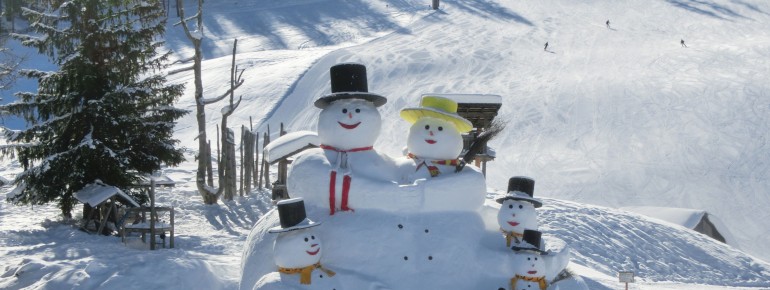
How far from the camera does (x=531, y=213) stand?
28.5 ft

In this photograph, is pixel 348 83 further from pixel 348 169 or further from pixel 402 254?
pixel 402 254

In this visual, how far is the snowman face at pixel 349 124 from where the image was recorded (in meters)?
8.32

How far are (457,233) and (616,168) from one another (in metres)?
19.7

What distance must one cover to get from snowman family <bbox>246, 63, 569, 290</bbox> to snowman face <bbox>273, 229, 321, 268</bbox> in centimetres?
1

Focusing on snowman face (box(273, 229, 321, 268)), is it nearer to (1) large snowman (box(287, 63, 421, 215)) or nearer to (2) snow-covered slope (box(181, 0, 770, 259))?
(1) large snowman (box(287, 63, 421, 215))

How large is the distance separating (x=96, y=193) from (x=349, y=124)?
28.0 feet

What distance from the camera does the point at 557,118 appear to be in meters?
31.0

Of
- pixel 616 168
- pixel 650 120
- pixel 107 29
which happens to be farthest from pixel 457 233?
pixel 650 120

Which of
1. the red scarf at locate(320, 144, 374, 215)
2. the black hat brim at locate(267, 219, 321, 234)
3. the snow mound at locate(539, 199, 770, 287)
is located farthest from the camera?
the snow mound at locate(539, 199, 770, 287)

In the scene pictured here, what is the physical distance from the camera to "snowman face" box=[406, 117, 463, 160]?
27.6 feet

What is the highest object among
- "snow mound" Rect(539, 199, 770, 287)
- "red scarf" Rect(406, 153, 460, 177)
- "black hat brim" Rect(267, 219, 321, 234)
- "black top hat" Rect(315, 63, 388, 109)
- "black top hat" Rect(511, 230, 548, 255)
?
"black top hat" Rect(315, 63, 388, 109)

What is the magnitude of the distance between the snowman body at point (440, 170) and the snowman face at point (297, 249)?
1.17 m

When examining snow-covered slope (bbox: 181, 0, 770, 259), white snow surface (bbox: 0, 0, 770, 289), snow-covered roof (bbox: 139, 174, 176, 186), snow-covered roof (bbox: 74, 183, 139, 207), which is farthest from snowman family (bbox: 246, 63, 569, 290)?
snow-covered slope (bbox: 181, 0, 770, 259)

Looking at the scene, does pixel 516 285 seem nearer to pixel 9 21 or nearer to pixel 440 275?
pixel 440 275
